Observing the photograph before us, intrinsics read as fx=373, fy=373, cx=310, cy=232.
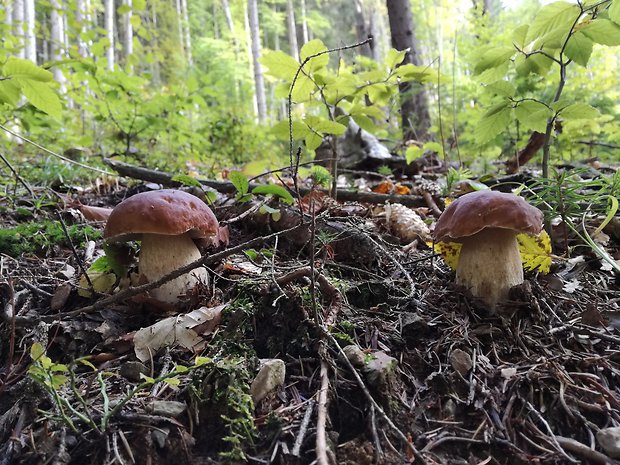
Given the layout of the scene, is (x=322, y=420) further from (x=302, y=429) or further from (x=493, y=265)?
(x=493, y=265)

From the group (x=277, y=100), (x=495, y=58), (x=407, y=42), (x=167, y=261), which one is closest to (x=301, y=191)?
(x=167, y=261)

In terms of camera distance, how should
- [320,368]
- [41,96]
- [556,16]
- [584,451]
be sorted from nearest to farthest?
[584,451], [320,368], [556,16], [41,96]

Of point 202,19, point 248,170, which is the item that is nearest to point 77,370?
point 248,170

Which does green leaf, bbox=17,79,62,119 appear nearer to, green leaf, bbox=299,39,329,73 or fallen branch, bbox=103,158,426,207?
fallen branch, bbox=103,158,426,207

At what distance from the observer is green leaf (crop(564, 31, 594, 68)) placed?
5.53 feet

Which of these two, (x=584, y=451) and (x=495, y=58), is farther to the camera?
(x=495, y=58)

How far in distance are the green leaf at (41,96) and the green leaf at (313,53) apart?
126 centimetres

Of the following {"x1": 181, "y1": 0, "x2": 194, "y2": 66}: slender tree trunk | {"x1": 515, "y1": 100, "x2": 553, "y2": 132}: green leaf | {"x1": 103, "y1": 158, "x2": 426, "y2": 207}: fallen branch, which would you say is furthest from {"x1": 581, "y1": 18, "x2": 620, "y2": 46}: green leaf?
{"x1": 181, "y1": 0, "x2": 194, "y2": 66}: slender tree trunk

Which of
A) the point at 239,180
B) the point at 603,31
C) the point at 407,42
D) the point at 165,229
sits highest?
the point at 407,42

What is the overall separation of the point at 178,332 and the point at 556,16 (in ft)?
6.94

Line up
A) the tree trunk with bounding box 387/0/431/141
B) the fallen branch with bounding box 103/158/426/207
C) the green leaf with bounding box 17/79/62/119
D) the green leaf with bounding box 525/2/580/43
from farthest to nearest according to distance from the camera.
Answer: the tree trunk with bounding box 387/0/431/141, the fallen branch with bounding box 103/158/426/207, the green leaf with bounding box 17/79/62/119, the green leaf with bounding box 525/2/580/43

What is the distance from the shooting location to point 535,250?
1593 mm

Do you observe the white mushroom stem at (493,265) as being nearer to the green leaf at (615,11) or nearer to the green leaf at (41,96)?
the green leaf at (615,11)

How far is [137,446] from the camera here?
965 millimetres
